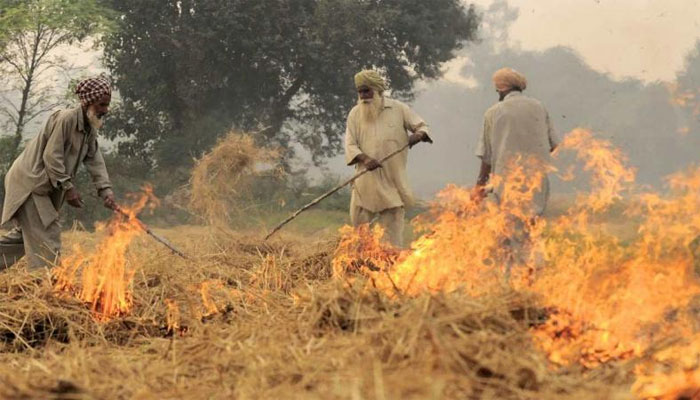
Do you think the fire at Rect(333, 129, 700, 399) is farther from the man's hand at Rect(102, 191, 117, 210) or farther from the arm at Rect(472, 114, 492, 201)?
the man's hand at Rect(102, 191, 117, 210)

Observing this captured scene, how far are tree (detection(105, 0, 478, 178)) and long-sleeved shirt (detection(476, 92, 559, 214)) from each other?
1515cm

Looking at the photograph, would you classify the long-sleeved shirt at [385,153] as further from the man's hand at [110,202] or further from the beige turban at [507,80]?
the man's hand at [110,202]

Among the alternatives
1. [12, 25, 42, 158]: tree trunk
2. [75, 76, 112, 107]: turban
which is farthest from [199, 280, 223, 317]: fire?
[12, 25, 42, 158]: tree trunk

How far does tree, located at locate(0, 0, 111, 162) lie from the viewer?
18531mm

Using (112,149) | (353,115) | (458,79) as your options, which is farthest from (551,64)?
(353,115)

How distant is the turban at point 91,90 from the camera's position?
19.2ft

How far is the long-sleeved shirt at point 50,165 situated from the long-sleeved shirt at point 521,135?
336 cm

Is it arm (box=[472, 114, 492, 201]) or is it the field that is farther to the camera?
arm (box=[472, 114, 492, 201])

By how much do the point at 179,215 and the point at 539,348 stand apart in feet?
51.1

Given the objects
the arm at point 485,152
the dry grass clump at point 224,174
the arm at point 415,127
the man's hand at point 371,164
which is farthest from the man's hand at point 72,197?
the dry grass clump at point 224,174

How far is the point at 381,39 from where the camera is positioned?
2267 cm

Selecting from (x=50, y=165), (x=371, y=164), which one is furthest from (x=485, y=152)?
(x=50, y=165)

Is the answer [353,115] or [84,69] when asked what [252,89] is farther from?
[353,115]

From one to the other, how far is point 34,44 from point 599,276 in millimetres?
18110
